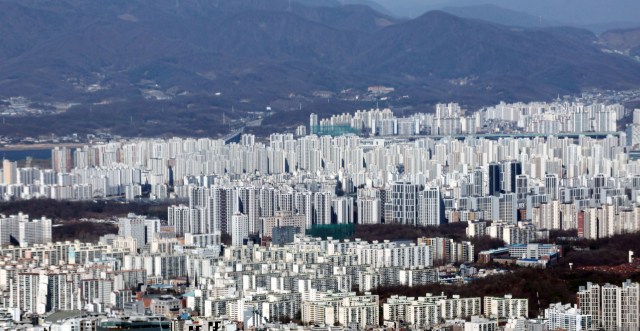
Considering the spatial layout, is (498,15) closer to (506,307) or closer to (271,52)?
(271,52)

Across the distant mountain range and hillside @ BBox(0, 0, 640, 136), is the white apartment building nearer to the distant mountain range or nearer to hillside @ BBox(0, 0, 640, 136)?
hillside @ BBox(0, 0, 640, 136)

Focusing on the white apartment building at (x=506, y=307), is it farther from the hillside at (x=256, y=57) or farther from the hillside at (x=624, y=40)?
the hillside at (x=624, y=40)

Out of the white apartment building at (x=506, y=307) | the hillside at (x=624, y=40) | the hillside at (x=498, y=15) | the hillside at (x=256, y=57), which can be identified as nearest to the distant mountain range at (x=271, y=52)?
the hillside at (x=256, y=57)

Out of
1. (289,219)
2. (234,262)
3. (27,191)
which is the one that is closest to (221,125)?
(27,191)

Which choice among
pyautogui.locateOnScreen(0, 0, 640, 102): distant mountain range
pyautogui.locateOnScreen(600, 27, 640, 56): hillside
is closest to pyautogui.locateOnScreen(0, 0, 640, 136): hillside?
pyautogui.locateOnScreen(0, 0, 640, 102): distant mountain range

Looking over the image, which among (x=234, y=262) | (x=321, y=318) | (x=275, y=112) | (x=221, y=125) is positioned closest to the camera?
(x=321, y=318)

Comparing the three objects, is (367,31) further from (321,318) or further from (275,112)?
(321,318)

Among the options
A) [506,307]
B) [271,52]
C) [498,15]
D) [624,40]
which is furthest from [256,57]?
[506,307]

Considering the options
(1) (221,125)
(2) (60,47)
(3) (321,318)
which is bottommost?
(3) (321,318)

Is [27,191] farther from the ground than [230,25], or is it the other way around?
[230,25]
